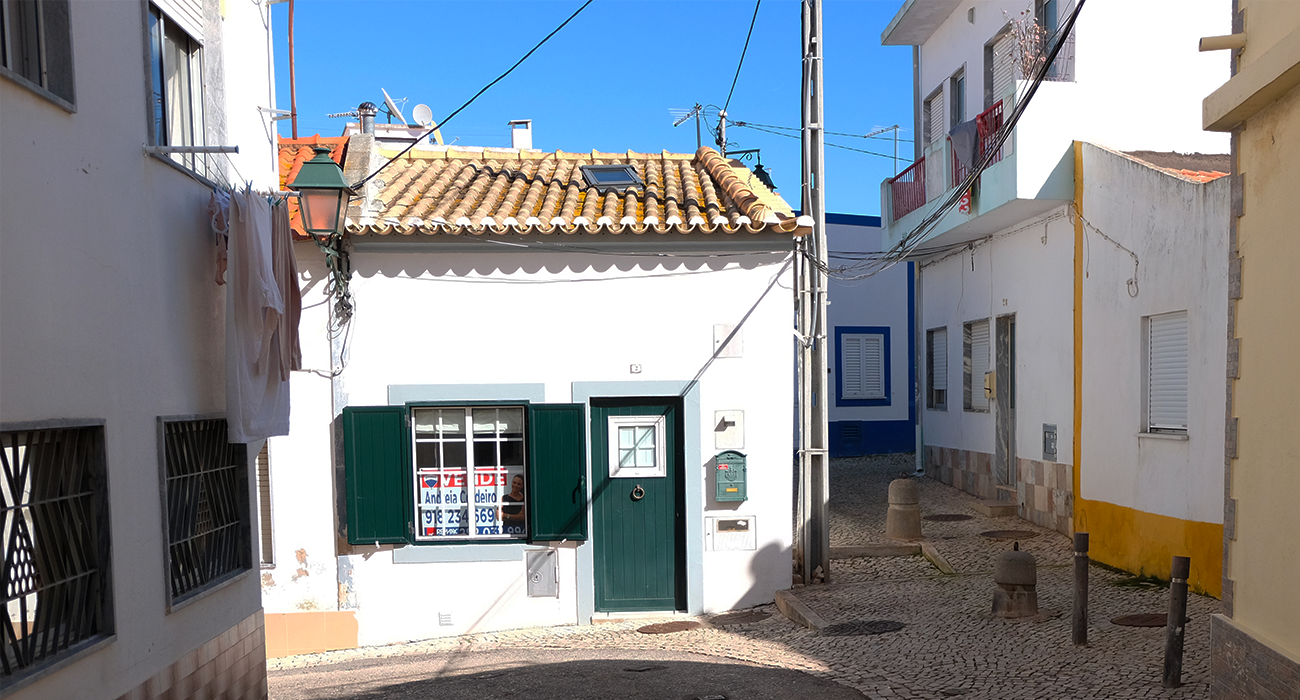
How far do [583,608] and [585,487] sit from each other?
1225 mm

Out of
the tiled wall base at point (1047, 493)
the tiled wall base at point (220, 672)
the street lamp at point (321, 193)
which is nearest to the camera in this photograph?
the tiled wall base at point (220, 672)

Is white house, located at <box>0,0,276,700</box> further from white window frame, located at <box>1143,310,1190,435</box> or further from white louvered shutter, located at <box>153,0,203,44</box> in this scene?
white window frame, located at <box>1143,310,1190,435</box>

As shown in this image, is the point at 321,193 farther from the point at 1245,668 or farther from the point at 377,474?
the point at 1245,668

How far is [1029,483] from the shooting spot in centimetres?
1226

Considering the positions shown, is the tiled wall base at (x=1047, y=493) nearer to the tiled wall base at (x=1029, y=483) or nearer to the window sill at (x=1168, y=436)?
the tiled wall base at (x=1029, y=483)

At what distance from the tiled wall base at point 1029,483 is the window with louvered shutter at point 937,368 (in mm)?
923

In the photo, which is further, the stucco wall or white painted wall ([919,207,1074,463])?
white painted wall ([919,207,1074,463])

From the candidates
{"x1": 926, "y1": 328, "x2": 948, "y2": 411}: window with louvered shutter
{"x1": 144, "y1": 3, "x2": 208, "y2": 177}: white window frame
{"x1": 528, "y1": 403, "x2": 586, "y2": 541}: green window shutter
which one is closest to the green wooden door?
{"x1": 528, "y1": 403, "x2": 586, "y2": 541}: green window shutter

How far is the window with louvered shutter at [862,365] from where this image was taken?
21.7m

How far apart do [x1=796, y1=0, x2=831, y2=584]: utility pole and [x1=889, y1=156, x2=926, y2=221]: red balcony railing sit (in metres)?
4.81

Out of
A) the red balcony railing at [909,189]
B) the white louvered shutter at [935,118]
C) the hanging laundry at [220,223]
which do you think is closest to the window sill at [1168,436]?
the red balcony railing at [909,189]

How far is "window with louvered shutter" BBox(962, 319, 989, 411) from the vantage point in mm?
14148

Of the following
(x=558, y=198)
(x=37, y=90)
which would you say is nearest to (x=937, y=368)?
(x=558, y=198)

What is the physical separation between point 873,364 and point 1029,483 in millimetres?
9653
